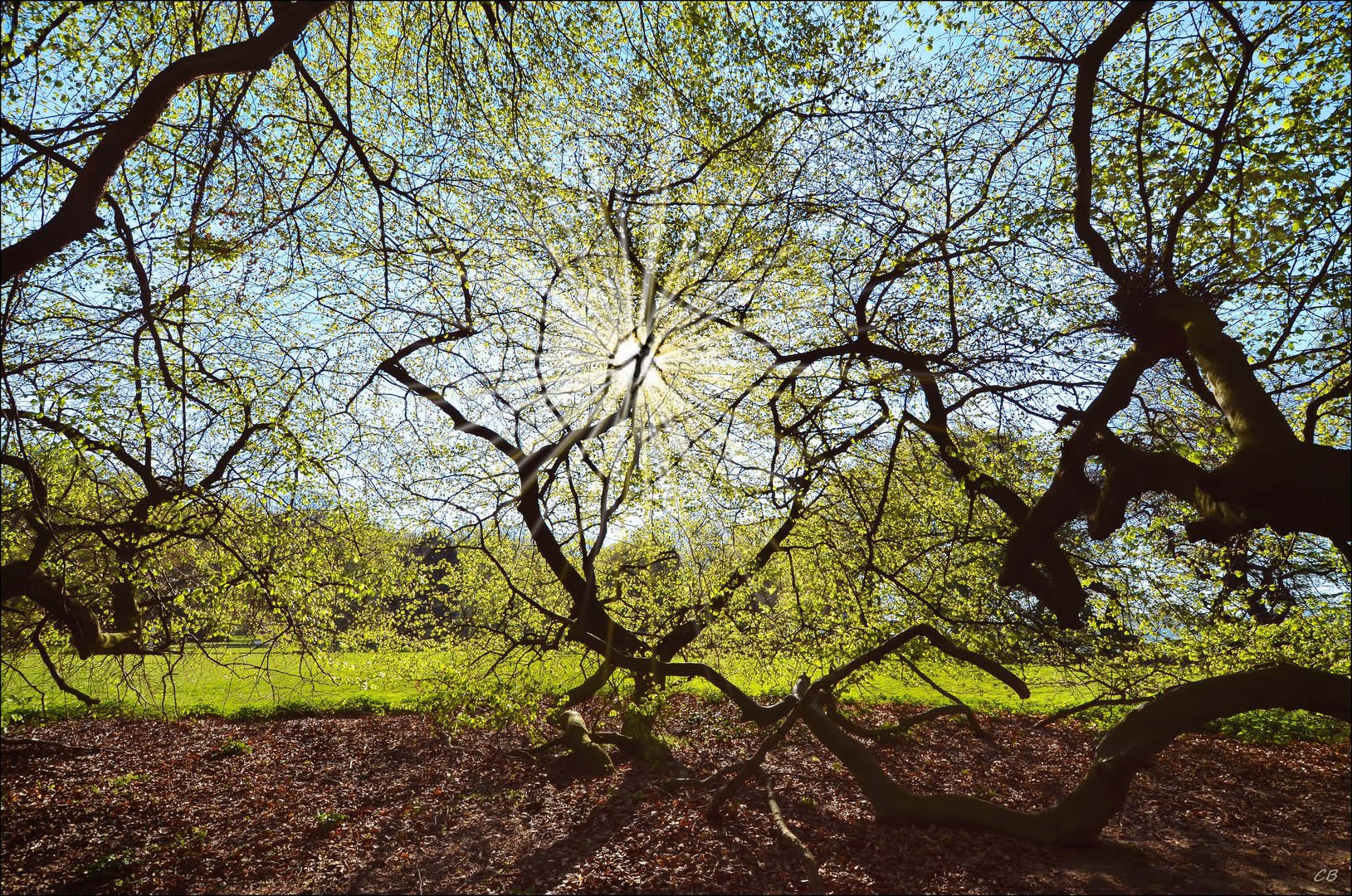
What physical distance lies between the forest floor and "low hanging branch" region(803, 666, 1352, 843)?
8.8 inches

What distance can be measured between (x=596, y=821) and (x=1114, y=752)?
6.97 meters

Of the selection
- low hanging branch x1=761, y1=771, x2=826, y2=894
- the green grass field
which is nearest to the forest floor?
low hanging branch x1=761, y1=771, x2=826, y2=894

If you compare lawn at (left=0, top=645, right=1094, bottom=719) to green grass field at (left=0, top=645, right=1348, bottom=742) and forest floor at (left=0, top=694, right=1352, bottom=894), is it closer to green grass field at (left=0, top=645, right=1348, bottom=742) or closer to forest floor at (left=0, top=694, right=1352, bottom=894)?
green grass field at (left=0, top=645, right=1348, bottom=742)

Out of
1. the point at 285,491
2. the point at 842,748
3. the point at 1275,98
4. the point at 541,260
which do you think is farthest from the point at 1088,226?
the point at 285,491

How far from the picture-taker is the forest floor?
723 cm

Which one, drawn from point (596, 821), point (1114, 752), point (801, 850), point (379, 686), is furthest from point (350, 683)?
point (1114, 752)

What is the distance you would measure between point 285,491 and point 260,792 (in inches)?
238

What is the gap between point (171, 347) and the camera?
8.70 m

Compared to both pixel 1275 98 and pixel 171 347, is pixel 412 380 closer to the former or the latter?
pixel 171 347

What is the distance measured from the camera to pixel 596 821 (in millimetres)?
9633

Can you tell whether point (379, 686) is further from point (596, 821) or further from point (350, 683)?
point (596, 821)

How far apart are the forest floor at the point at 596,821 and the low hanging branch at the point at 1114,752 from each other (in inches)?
8.8

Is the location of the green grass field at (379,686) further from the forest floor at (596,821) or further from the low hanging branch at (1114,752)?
the low hanging branch at (1114,752)

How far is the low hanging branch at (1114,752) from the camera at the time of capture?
5.64 metres
